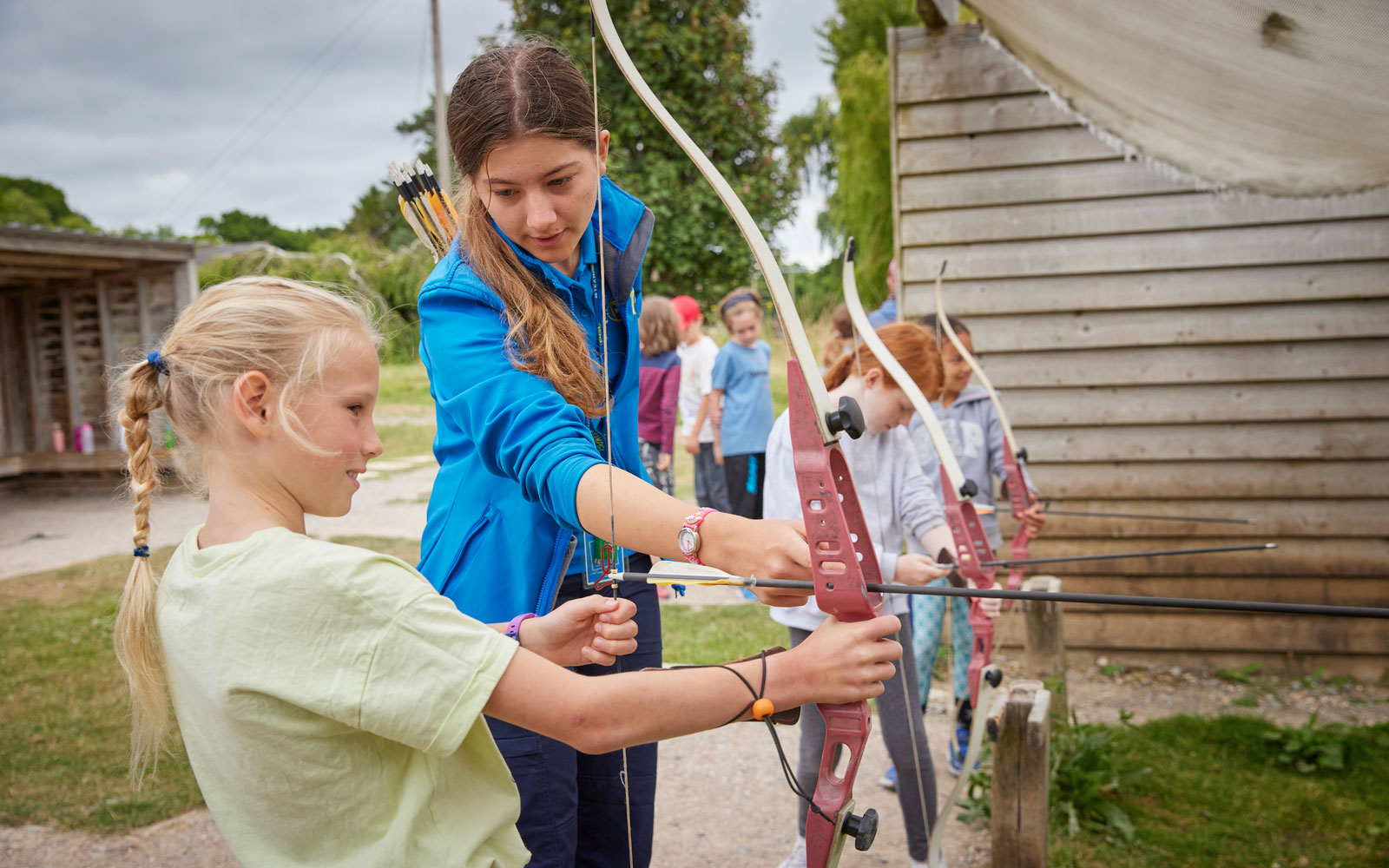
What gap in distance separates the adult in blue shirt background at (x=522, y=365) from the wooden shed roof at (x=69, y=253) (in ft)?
25.3

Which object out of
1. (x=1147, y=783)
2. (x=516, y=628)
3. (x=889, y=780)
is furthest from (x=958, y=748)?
(x=516, y=628)

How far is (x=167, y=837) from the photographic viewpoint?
9.01 ft

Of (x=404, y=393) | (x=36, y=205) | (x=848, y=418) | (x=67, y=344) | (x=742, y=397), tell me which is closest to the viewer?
(x=848, y=418)

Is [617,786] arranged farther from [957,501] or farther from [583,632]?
[957,501]

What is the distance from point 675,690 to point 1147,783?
8.74 feet

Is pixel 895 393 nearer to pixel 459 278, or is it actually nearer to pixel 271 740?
pixel 459 278

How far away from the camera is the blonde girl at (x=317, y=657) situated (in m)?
0.87

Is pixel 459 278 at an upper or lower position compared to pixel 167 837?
upper

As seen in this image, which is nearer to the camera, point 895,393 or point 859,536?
point 859,536

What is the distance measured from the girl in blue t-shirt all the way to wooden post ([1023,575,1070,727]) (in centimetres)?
203

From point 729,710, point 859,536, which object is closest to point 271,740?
point 729,710

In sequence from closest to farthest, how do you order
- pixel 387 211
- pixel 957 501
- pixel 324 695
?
1. pixel 324 695
2. pixel 957 501
3. pixel 387 211

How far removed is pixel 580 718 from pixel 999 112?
3766 millimetres

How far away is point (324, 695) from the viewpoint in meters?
0.86
